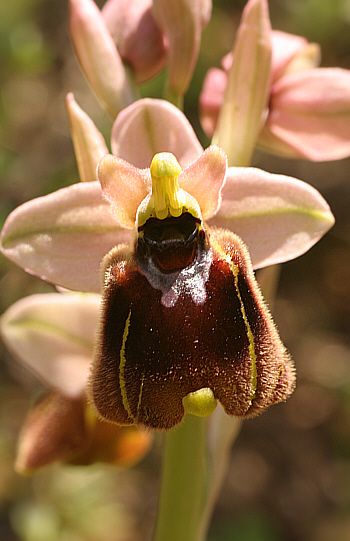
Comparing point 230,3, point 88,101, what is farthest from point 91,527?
point 230,3

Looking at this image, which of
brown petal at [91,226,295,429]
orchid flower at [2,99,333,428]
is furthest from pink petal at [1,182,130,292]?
brown petal at [91,226,295,429]

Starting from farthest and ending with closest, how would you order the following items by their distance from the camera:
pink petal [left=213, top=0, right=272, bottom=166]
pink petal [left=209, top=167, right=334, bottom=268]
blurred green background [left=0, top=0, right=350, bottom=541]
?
1. blurred green background [left=0, top=0, right=350, bottom=541]
2. pink petal [left=213, top=0, right=272, bottom=166]
3. pink petal [left=209, top=167, right=334, bottom=268]

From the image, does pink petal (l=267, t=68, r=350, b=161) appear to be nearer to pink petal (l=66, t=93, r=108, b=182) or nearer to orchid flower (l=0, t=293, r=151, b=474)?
pink petal (l=66, t=93, r=108, b=182)

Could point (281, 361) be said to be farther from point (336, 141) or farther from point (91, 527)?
point (91, 527)

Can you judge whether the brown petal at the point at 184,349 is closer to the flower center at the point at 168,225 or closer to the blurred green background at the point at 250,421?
the flower center at the point at 168,225

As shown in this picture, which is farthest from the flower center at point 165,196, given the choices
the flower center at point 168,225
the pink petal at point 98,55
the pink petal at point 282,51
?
the pink petal at point 282,51

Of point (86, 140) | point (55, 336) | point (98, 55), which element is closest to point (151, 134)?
point (86, 140)
